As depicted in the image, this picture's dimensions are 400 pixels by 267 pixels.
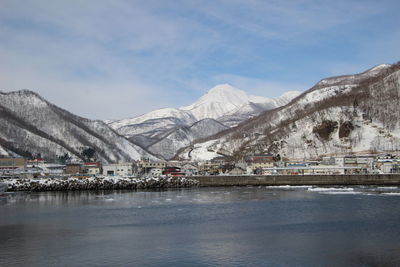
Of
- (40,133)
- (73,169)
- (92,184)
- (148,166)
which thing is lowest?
(92,184)

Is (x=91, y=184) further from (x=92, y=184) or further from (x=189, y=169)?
(x=189, y=169)

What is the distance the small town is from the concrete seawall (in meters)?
9.87

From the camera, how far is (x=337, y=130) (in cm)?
10638

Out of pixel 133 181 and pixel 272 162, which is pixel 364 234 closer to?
pixel 133 181

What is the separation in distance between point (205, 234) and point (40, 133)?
143833 millimetres

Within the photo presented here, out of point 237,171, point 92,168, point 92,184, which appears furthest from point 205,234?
point 92,168

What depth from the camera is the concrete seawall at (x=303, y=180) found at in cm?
6775

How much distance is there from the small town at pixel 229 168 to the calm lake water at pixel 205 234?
43660 mm

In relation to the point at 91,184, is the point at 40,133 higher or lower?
higher

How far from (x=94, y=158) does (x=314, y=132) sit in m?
84.3

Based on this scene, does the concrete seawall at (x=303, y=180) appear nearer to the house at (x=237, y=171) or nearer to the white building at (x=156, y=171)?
the house at (x=237, y=171)

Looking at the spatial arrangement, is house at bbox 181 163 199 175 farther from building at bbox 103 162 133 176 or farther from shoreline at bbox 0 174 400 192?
shoreline at bbox 0 174 400 192

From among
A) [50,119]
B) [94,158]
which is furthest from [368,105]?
[50,119]

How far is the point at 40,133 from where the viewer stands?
159 metres
